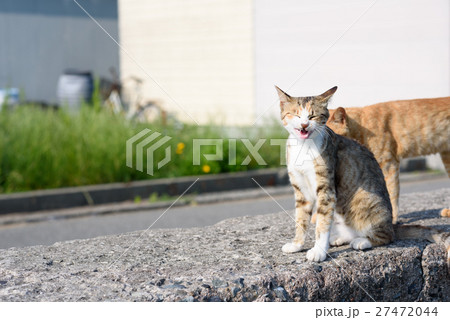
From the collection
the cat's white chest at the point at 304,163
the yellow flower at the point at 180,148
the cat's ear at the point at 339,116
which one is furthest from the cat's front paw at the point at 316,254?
the yellow flower at the point at 180,148

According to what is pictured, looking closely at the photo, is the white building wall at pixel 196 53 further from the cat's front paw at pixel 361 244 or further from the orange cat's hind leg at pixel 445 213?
the cat's front paw at pixel 361 244

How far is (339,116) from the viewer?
3412mm

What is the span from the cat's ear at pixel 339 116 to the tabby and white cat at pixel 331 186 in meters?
0.37

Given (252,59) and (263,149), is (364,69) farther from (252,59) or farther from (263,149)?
(252,59)

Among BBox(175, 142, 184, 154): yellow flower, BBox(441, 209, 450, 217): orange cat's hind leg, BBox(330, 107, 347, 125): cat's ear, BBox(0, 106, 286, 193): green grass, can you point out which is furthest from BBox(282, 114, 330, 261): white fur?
BBox(175, 142, 184, 154): yellow flower

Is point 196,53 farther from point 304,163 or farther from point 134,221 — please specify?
point 304,163

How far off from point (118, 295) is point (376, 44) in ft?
20.0

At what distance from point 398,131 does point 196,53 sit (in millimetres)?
8864

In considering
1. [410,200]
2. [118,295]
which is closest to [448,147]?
[410,200]

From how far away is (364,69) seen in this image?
7.08 m

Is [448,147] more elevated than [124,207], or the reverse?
[448,147]

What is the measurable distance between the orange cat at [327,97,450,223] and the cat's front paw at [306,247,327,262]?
37.8 inches

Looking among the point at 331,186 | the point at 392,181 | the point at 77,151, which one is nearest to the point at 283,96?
the point at 331,186

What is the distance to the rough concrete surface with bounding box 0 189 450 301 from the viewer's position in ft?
7.93
